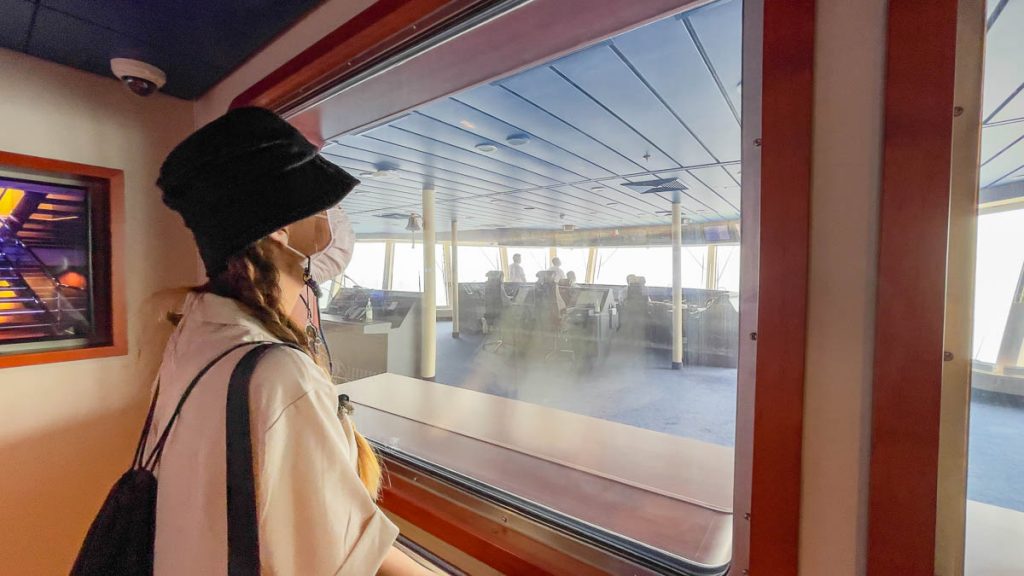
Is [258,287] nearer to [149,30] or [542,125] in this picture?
[149,30]

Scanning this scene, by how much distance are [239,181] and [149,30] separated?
1.36m

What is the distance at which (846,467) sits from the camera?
21.7 inches

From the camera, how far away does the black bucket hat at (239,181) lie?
2.06ft

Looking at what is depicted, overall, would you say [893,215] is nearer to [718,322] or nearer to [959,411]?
[959,411]

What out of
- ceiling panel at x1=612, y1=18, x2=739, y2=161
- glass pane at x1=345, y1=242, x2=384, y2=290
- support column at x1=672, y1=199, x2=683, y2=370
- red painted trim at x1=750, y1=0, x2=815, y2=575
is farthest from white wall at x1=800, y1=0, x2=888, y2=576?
glass pane at x1=345, y1=242, x2=384, y2=290

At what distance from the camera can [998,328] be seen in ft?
1.70

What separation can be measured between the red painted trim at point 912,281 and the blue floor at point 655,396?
0.09 meters

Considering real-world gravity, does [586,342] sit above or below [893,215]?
below

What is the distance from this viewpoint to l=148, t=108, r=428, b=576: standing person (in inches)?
21.9

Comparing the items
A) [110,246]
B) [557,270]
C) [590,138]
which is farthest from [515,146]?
[110,246]

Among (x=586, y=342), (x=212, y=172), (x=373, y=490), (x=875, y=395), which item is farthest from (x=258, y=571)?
(x=586, y=342)

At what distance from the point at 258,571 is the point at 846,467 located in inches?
32.8

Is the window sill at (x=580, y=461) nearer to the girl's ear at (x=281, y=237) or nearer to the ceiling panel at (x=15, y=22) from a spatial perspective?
the girl's ear at (x=281, y=237)

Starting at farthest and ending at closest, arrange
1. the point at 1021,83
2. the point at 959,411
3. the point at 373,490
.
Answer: the point at 373,490, the point at 1021,83, the point at 959,411
